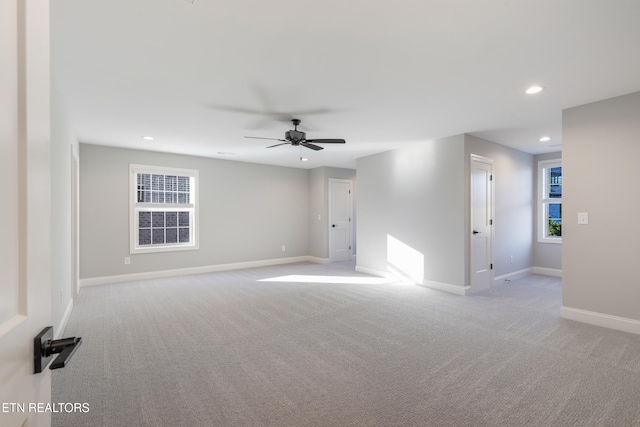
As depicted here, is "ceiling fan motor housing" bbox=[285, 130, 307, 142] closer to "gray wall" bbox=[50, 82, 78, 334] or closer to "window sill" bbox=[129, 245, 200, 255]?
"gray wall" bbox=[50, 82, 78, 334]

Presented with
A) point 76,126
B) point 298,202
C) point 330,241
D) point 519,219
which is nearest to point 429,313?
point 519,219

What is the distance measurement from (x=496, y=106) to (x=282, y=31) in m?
2.65

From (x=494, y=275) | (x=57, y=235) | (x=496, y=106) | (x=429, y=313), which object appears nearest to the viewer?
(x=57, y=235)

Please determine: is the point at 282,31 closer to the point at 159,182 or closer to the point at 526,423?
the point at 526,423

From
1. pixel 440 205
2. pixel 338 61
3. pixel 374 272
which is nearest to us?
pixel 338 61

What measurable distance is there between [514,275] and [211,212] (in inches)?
243

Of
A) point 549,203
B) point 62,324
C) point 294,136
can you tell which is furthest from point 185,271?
point 549,203

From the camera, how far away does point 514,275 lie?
18.7 ft

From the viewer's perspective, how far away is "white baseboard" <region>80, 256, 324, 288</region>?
5305mm

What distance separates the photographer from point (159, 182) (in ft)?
19.9

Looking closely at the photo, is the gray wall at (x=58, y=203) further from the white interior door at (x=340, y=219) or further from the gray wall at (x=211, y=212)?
the white interior door at (x=340, y=219)

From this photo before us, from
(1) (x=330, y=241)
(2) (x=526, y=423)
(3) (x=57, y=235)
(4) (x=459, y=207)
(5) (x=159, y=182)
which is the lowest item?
(2) (x=526, y=423)

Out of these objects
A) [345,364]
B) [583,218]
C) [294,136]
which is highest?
[294,136]

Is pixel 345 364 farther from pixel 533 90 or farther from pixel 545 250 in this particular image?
pixel 545 250
